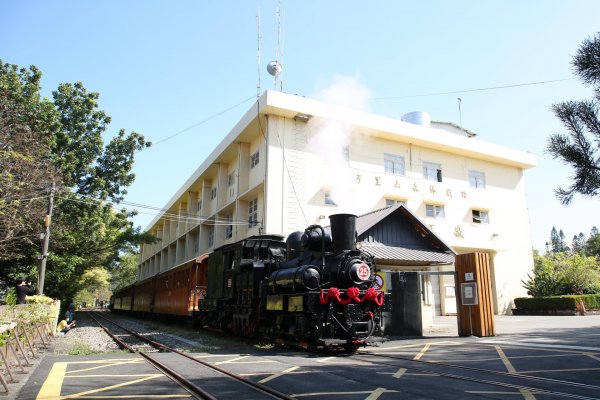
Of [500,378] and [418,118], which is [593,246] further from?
[500,378]

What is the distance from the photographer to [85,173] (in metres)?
26.8

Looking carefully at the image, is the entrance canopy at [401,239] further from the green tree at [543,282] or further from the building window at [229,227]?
the green tree at [543,282]

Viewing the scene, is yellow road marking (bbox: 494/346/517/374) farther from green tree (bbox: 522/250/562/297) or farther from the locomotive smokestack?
green tree (bbox: 522/250/562/297)

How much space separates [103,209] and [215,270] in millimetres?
13252

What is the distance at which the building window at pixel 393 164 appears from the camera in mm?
28562

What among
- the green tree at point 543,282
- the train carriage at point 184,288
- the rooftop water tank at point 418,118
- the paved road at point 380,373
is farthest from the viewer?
the rooftop water tank at point 418,118

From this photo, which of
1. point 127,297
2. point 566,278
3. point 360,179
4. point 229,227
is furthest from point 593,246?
point 127,297

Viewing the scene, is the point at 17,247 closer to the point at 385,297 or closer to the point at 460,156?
the point at 385,297

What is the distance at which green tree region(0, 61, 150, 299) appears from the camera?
2300 centimetres

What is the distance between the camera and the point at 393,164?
28953 mm

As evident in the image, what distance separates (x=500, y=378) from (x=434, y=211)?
23.6 meters

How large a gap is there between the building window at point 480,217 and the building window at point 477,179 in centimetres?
188

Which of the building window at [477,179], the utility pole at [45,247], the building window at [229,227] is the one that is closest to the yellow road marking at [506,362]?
the utility pole at [45,247]

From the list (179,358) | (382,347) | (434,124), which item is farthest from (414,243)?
(434,124)
